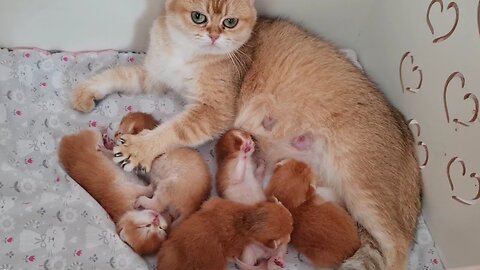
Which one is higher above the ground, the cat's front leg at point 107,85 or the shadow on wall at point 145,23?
the shadow on wall at point 145,23

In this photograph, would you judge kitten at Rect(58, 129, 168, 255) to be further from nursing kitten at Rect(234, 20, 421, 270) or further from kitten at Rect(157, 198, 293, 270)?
nursing kitten at Rect(234, 20, 421, 270)

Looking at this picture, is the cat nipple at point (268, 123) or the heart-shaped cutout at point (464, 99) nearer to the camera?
the heart-shaped cutout at point (464, 99)

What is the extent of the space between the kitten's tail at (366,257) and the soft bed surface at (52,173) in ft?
0.55

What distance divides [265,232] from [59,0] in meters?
1.20

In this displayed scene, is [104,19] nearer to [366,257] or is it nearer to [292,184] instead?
[292,184]

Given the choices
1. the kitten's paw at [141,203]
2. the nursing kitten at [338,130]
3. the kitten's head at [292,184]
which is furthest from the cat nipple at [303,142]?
the kitten's paw at [141,203]

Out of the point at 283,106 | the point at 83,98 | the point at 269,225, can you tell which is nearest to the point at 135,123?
the point at 83,98

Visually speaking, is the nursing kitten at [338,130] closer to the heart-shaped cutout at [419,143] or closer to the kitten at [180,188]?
the heart-shaped cutout at [419,143]

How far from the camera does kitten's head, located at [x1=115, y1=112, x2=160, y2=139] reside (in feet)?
6.65

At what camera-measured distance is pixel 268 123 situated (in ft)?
6.91

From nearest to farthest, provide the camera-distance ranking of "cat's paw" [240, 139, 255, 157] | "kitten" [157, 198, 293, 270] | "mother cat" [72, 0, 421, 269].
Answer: "kitten" [157, 198, 293, 270] → "mother cat" [72, 0, 421, 269] → "cat's paw" [240, 139, 255, 157]

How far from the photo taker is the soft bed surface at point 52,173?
5.70ft

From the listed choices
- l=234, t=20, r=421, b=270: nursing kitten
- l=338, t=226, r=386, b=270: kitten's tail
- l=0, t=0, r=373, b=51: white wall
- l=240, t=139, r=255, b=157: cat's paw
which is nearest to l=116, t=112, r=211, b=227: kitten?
l=240, t=139, r=255, b=157: cat's paw

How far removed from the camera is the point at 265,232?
5.65 feet
